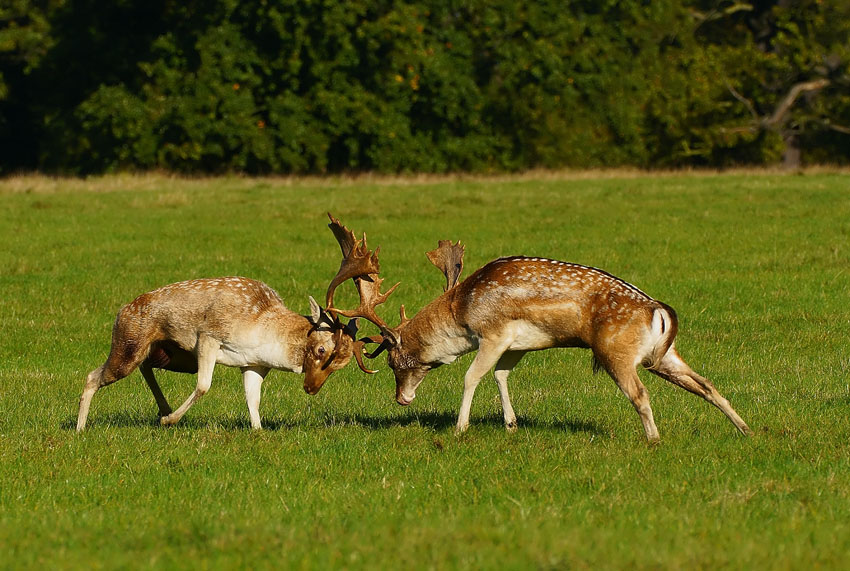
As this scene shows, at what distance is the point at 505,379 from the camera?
10.5 metres

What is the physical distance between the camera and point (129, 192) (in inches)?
1342

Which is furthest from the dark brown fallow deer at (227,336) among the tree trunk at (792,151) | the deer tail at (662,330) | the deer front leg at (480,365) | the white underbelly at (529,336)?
the tree trunk at (792,151)

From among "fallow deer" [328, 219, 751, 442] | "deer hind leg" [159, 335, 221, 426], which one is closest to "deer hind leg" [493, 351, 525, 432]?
"fallow deer" [328, 219, 751, 442]

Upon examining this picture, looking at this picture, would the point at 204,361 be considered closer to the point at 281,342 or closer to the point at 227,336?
the point at 227,336

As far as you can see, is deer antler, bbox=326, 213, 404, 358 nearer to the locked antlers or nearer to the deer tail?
the locked antlers

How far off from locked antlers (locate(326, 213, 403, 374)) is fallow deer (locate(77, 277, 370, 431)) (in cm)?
14

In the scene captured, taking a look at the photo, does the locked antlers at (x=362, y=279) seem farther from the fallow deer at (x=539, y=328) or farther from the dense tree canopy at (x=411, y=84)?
the dense tree canopy at (x=411, y=84)

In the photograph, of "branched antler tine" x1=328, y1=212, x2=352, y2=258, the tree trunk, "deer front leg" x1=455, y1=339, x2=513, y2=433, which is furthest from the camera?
the tree trunk

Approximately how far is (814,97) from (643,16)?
8243 mm

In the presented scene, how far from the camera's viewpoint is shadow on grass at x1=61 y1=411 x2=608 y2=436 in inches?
411

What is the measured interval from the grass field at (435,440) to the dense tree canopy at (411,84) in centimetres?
1916

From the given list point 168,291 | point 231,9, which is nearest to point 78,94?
point 231,9

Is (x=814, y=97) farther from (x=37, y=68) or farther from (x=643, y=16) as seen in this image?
(x=37, y=68)

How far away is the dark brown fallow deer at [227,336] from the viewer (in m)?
10.2
